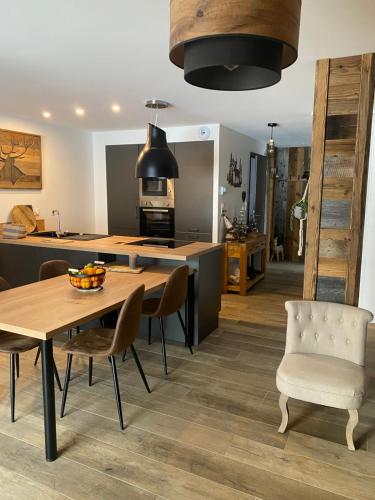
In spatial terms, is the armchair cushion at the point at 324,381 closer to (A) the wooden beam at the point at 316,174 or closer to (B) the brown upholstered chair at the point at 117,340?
(A) the wooden beam at the point at 316,174

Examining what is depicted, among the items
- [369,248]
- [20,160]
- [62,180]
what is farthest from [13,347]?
[62,180]

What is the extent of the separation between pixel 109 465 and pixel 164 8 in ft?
7.74

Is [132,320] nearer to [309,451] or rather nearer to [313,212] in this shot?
[309,451]

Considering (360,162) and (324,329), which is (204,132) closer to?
(360,162)

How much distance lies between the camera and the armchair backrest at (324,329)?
2359mm

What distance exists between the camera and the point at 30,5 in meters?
1.88

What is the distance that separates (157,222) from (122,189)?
0.80m

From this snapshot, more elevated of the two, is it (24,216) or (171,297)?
(24,216)

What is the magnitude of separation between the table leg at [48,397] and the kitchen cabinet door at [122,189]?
13.0 ft

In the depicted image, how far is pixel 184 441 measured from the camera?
7.11 feet

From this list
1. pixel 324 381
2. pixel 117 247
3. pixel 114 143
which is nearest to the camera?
pixel 324 381

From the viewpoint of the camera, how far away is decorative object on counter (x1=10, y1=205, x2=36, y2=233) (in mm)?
4684

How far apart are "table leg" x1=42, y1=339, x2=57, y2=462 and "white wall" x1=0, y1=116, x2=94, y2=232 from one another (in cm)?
318

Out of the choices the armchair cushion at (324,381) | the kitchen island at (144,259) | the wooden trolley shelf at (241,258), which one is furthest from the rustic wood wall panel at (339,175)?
the wooden trolley shelf at (241,258)
